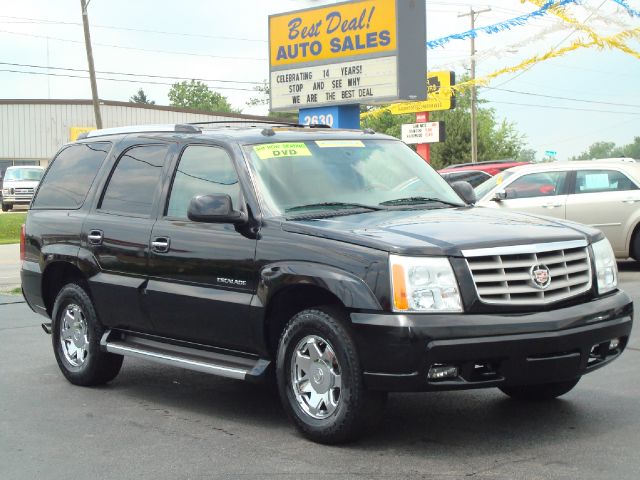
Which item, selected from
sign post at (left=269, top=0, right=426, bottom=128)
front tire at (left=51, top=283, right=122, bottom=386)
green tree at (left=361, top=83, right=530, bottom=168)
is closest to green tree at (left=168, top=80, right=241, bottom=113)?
green tree at (left=361, top=83, right=530, bottom=168)

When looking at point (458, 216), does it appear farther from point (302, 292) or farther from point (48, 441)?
point (48, 441)

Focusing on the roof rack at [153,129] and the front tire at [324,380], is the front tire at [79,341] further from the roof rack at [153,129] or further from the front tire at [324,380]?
the front tire at [324,380]

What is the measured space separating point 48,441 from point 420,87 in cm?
1733

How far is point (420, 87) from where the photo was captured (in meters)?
Result: 22.7

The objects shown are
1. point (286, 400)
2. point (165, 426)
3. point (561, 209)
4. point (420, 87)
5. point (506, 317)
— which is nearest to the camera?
point (506, 317)

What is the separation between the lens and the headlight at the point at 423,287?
5.58 meters

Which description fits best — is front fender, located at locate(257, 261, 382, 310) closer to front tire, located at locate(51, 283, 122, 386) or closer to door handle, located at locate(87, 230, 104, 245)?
door handle, located at locate(87, 230, 104, 245)

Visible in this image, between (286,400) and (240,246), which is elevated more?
(240,246)

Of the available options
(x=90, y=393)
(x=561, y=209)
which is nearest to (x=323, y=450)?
(x=90, y=393)

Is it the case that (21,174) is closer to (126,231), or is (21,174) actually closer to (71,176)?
(71,176)

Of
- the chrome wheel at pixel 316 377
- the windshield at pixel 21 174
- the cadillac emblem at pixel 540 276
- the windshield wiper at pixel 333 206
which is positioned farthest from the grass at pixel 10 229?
the cadillac emblem at pixel 540 276

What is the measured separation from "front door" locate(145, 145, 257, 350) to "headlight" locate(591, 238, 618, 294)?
2.03m

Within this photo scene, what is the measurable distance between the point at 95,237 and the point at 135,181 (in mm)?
507

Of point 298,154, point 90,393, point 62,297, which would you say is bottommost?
point 90,393
